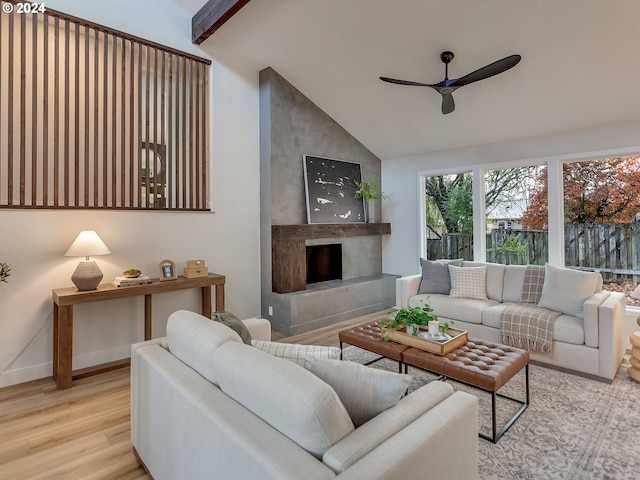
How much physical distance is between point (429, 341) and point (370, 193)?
10.9 ft

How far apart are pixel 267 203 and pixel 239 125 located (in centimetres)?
102

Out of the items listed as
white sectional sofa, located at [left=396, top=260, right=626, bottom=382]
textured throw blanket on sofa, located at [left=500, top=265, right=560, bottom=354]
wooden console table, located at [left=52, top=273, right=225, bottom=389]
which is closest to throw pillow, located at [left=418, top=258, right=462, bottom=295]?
white sectional sofa, located at [left=396, top=260, right=626, bottom=382]

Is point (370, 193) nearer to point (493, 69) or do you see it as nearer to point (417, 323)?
point (493, 69)

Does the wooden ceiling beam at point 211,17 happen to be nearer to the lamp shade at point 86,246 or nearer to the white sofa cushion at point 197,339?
the lamp shade at point 86,246

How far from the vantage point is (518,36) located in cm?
318

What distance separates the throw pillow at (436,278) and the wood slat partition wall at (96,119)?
2.78 metres

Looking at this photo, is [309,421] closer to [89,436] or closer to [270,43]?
[89,436]

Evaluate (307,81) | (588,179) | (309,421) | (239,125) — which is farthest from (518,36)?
(309,421)

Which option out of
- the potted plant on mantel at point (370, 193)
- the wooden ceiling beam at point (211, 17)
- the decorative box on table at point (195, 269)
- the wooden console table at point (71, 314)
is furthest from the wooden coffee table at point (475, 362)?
the wooden ceiling beam at point (211, 17)

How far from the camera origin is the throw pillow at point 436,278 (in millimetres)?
4309

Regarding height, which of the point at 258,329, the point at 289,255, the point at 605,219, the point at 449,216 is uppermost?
the point at 449,216

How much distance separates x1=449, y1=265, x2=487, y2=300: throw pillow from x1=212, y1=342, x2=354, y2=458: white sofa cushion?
10.8ft

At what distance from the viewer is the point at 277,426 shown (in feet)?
3.84

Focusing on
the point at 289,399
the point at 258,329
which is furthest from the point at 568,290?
the point at 289,399
